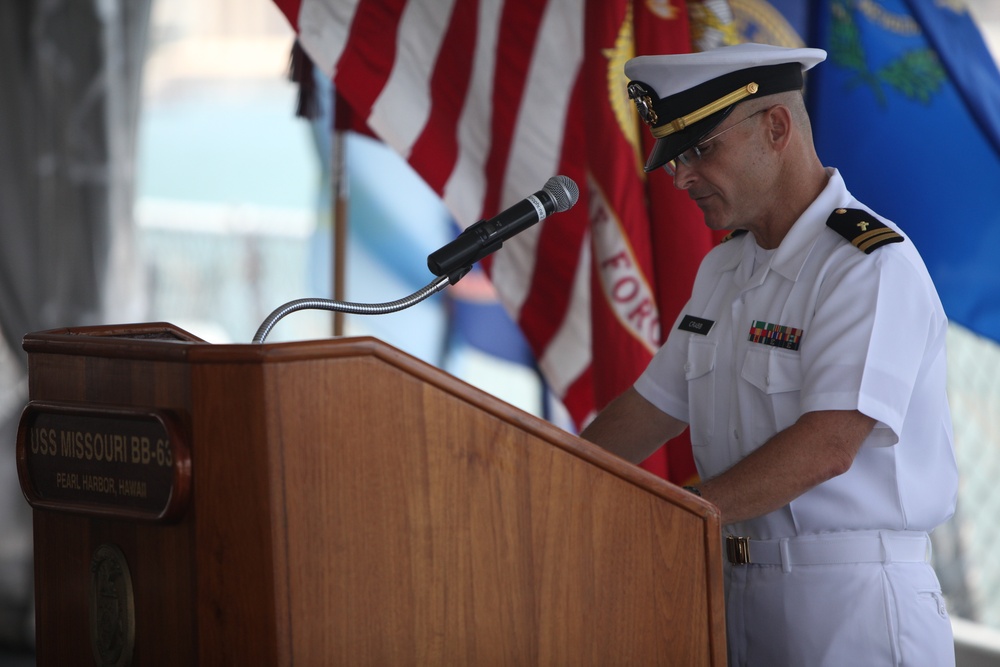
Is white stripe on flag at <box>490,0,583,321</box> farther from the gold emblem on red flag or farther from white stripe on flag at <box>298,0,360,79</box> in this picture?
white stripe on flag at <box>298,0,360,79</box>

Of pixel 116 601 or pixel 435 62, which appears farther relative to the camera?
pixel 435 62

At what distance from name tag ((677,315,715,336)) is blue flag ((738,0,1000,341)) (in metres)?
1.20

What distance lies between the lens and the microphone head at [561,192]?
1.10m

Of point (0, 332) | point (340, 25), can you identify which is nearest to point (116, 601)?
point (340, 25)

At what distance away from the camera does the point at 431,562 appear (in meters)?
0.87

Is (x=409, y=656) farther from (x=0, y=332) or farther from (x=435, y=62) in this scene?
(x=0, y=332)

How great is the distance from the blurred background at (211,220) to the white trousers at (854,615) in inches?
68.2

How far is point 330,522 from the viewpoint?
824 mm

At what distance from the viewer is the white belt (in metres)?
1.26

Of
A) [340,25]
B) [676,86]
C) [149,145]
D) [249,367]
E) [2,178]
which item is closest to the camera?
Result: [249,367]

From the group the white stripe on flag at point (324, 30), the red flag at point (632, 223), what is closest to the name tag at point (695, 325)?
the red flag at point (632, 223)

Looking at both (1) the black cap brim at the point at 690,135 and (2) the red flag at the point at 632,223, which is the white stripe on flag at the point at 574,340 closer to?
(2) the red flag at the point at 632,223

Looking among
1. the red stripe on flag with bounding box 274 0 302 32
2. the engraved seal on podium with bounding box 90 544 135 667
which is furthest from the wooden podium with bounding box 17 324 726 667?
the red stripe on flag with bounding box 274 0 302 32

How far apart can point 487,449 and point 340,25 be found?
1786 mm
